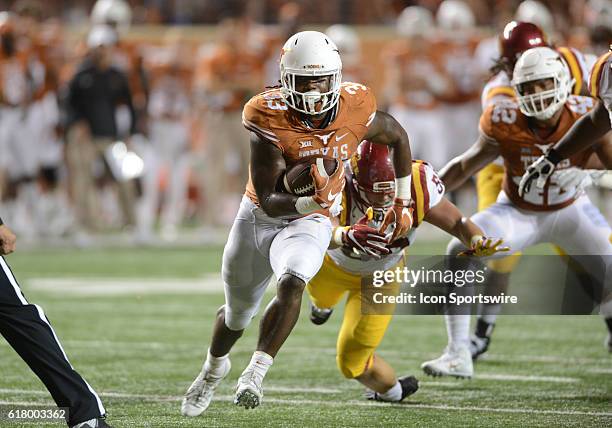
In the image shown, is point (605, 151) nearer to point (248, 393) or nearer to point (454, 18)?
point (248, 393)

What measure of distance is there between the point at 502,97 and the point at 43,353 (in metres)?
3.21

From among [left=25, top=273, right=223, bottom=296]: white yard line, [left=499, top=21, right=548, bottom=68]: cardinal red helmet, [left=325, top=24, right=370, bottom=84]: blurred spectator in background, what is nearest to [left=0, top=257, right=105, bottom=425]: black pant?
[left=499, top=21, right=548, bottom=68]: cardinal red helmet

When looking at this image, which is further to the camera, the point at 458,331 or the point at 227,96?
the point at 227,96

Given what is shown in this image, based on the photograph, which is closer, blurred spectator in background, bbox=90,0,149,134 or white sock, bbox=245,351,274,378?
white sock, bbox=245,351,274,378

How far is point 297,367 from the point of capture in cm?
566

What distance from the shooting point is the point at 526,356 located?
598 cm

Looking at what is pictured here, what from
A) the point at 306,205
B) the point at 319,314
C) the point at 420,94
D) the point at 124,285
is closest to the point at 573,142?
the point at 319,314

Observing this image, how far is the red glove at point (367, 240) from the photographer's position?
4.46 m

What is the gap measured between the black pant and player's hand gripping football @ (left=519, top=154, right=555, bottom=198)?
2.40 meters

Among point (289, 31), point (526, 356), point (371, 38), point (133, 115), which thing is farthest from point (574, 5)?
point (526, 356)

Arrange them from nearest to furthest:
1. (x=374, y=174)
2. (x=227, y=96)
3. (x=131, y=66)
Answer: (x=374, y=174) → (x=227, y=96) → (x=131, y=66)

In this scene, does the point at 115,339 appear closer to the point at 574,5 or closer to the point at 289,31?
the point at 289,31

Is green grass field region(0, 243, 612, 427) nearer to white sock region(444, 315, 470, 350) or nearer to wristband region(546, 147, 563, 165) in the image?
white sock region(444, 315, 470, 350)

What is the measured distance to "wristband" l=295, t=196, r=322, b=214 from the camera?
14.3 ft
